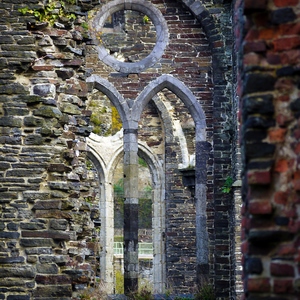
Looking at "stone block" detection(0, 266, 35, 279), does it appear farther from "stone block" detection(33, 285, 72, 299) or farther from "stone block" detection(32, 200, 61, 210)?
"stone block" detection(32, 200, 61, 210)

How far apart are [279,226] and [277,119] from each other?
535 millimetres

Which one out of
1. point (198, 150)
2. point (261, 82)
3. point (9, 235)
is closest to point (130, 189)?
point (198, 150)

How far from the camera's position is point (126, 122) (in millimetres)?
22984

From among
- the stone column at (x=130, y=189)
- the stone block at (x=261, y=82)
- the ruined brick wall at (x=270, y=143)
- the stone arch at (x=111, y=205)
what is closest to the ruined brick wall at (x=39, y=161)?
the ruined brick wall at (x=270, y=143)

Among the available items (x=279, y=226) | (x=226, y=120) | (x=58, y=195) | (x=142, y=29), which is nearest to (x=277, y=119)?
(x=279, y=226)

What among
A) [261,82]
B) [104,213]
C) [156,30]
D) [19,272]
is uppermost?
[156,30]

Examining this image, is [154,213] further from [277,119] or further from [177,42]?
[277,119]

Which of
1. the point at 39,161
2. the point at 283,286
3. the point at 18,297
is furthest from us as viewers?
the point at 39,161

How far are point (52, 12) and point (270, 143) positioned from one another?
6.37m

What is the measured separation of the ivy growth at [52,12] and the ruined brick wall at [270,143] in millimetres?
6036

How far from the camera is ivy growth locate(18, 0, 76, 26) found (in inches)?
432

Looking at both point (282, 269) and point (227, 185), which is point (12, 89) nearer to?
point (282, 269)

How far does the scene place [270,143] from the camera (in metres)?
5.11

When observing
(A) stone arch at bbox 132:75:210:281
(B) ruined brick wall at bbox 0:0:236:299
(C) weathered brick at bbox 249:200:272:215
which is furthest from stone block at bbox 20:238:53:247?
(A) stone arch at bbox 132:75:210:281
